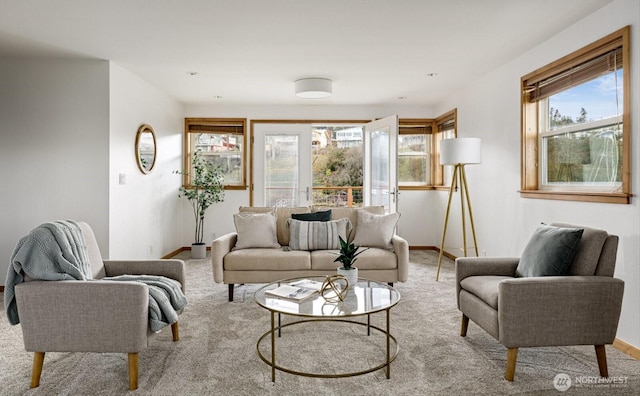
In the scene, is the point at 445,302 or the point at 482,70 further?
the point at 482,70

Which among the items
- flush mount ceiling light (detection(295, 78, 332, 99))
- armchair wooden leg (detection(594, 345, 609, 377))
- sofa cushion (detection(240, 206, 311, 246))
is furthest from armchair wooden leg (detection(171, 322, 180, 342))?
flush mount ceiling light (detection(295, 78, 332, 99))

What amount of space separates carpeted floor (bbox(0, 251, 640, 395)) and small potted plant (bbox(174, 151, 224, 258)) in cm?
313

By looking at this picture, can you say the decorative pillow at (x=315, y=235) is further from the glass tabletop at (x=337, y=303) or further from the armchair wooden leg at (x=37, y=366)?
the armchair wooden leg at (x=37, y=366)

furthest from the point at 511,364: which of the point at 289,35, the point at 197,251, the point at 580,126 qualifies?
the point at 197,251

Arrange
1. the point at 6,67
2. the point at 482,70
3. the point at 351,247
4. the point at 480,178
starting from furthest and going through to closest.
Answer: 1. the point at 480,178
2. the point at 482,70
3. the point at 6,67
4. the point at 351,247

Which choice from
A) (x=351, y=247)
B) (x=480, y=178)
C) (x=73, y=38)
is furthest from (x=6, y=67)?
(x=480, y=178)

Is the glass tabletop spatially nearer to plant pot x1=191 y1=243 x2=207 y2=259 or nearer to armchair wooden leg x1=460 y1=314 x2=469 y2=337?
armchair wooden leg x1=460 y1=314 x2=469 y2=337

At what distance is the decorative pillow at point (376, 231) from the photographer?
4.25m

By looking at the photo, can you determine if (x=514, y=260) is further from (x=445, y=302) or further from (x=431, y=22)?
(x=431, y=22)

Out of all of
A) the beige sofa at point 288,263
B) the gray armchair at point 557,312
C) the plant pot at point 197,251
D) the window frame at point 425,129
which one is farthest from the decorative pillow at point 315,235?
the window frame at point 425,129

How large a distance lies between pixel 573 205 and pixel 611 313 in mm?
1233

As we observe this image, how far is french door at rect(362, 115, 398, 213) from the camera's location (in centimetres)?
583

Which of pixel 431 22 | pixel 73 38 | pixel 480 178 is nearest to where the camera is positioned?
pixel 431 22

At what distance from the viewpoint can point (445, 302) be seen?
3930 millimetres
